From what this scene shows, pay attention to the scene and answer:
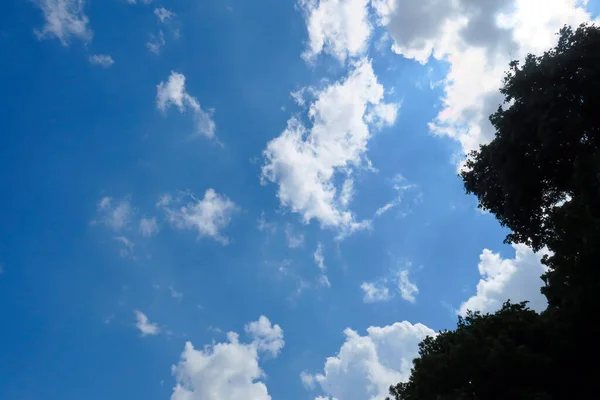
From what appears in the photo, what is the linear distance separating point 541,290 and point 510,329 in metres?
5.52

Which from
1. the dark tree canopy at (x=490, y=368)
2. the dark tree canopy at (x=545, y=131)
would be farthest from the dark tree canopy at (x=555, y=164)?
the dark tree canopy at (x=490, y=368)

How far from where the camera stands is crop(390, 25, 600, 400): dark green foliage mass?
15.2m

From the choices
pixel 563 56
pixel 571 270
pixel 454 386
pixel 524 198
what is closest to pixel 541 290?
pixel 524 198

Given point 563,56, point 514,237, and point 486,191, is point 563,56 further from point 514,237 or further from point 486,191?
point 514,237

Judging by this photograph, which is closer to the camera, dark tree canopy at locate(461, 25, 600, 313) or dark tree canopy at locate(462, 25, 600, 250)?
dark tree canopy at locate(461, 25, 600, 313)

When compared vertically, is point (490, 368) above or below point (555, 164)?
below

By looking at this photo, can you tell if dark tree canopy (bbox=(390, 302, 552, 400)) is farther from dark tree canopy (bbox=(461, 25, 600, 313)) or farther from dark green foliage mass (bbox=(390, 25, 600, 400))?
dark tree canopy (bbox=(461, 25, 600, 313))

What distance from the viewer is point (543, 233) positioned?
81.4ft

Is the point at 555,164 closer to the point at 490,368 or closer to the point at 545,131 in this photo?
the point at 545,131

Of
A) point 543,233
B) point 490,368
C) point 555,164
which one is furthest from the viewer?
point 543,233

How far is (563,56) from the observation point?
20781 millimetres

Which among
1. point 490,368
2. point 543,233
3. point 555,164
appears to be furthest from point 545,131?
A: point 490,368

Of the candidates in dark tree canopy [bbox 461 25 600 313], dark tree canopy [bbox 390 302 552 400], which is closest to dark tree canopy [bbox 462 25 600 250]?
→ dark tree canopy [bbox 461 25 600 313]

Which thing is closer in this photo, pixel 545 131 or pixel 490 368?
pixel 490 368
